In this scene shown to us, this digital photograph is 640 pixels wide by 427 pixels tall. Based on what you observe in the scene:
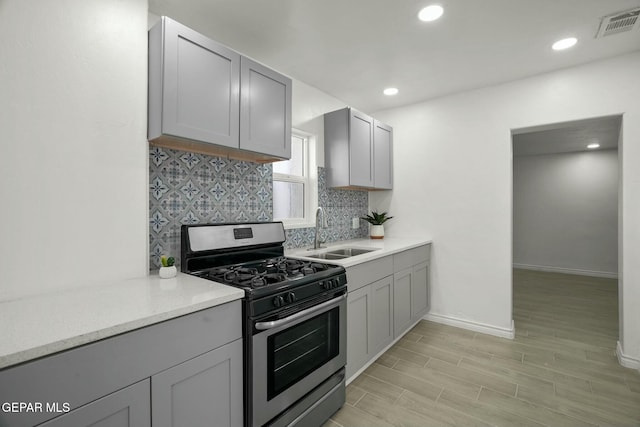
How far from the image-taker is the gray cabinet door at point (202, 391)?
108cm

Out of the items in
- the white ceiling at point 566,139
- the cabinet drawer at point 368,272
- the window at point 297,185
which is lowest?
the cabinet drawer at point 368,272

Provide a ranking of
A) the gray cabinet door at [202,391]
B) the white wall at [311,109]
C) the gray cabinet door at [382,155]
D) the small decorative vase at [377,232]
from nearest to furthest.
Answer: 1. the gray cabinet door at [202,391]
2. the white wall at [311,109]
3. the gray cabinet door at [382,155]
4. the small decorative vase at [377,232]

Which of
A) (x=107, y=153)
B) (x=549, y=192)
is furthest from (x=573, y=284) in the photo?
(x=107, y=153)

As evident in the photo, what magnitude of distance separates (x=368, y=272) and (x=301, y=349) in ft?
2.92

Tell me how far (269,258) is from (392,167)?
2199mm

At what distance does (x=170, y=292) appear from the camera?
4.38ft

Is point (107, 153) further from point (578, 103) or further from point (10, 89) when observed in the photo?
point (578, 103)

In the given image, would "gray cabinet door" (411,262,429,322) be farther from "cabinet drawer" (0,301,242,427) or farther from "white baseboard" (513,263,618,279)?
"white baseboard" (513,263,618,279)

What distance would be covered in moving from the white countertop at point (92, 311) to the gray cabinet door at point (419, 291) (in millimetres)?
2220

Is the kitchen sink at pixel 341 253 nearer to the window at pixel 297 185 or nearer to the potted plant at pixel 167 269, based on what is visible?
the window at pixel 297 185

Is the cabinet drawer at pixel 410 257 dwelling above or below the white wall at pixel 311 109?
below

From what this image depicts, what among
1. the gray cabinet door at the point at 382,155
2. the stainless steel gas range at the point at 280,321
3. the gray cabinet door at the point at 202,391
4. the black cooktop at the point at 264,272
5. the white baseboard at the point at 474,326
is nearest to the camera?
the gray cabinet door at the point at 202,391

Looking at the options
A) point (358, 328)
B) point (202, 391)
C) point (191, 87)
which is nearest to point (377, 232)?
point (358, 328)

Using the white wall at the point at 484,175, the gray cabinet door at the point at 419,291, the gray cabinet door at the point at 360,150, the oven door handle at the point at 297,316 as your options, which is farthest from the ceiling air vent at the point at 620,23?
the oven door handle at the point at 297,316
